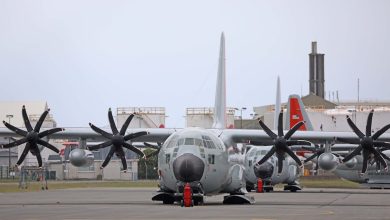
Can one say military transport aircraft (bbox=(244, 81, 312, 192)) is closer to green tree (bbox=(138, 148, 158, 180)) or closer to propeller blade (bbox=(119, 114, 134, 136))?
propeller blade (bbox=(119, 114, 134, 136))

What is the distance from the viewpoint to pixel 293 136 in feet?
141

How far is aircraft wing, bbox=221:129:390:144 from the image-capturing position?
41469 mm

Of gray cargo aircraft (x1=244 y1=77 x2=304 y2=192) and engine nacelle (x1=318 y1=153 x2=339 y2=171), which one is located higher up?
engine nacelle (x1=318 y1=153 x2=339 y2=171)

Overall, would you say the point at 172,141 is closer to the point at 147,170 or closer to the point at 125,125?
the point at 125,125

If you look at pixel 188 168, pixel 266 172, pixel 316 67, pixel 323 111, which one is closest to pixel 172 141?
pixel 188 168

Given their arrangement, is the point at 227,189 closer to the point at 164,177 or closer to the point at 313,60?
the point at 164,177

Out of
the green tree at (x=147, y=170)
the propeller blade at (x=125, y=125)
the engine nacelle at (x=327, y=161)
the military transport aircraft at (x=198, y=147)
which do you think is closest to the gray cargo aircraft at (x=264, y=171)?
the engine nacelle at (x=327, y=161)

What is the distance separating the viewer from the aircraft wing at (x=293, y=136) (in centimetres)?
4147

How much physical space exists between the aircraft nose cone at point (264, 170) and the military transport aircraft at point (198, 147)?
12.5 m

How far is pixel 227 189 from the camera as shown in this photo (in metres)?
39.4

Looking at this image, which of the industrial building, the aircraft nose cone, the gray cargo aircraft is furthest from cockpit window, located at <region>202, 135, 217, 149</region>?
the industrial building

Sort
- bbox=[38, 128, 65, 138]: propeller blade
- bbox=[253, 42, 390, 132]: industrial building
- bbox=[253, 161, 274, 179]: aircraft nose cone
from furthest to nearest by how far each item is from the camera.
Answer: bbox=[253, 42, 390, 132]: industrial building → bbox=[253, 161, 274, 179]: aircraft nose cone → bbox=[38, 128, 65, 138]: propeller blade

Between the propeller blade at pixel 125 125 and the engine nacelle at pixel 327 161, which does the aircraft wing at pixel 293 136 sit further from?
the propeller blade at pixel 125 125

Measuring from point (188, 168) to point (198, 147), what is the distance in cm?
163
